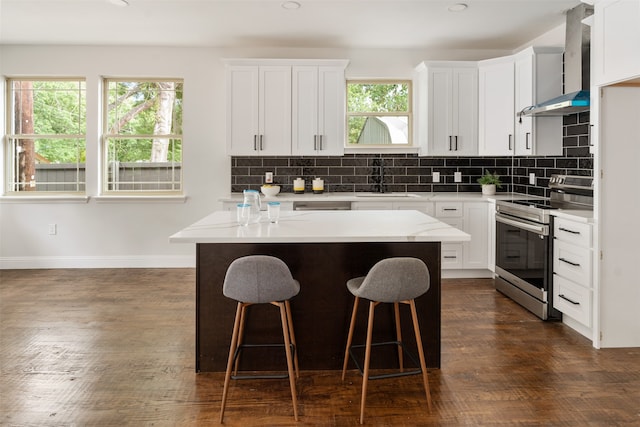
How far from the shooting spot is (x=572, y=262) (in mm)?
3723

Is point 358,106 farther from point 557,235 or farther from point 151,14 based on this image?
point 557,235

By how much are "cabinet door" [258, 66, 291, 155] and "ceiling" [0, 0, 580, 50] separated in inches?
15.6

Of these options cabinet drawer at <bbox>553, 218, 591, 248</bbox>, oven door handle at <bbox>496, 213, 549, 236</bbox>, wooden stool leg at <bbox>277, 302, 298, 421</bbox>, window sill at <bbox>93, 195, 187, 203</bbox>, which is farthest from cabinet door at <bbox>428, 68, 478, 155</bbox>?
wooden stool leg at <bbox>277, 302, 298, 421</bbox>

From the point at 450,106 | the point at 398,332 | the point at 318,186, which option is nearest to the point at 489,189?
the point at 450,106

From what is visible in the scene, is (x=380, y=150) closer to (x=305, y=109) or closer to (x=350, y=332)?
(x=305, y=109)

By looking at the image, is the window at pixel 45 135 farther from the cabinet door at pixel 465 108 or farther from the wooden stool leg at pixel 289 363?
the wooden stool leg at pixel 289 363

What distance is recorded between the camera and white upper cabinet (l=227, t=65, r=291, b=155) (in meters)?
5.67

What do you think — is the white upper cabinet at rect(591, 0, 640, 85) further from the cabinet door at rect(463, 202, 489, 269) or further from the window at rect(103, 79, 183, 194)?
the window at rect(103, 79, 183, 194)

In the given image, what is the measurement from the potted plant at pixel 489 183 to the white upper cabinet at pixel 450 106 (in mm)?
429

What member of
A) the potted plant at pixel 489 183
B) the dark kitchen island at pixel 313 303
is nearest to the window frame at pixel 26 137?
the dark kitchen island at pixel 313 303

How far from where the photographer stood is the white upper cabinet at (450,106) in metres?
5.71

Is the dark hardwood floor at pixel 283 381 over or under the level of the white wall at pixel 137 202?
under

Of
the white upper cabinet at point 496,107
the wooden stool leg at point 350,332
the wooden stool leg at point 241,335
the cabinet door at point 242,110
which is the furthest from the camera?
the cabinet door at point 242,110

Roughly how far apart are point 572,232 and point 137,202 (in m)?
4.71
